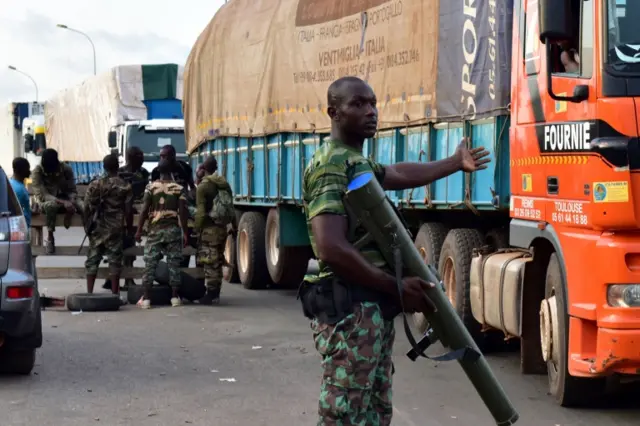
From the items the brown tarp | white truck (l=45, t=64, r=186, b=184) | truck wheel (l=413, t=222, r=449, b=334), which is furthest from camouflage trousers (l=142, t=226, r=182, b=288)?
white truck (l=45, t=64, r=186, b=184)

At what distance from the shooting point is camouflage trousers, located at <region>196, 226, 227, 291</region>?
1522cm

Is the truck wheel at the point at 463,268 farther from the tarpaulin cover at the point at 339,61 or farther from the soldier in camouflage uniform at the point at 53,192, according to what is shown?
the soldier in camouflage uniform at the point at 53,192

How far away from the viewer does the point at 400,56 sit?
12.2 metres

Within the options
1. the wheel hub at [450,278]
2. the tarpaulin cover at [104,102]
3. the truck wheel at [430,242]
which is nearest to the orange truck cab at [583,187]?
the wheel hub at [450,278]

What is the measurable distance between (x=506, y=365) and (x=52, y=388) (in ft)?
11.7

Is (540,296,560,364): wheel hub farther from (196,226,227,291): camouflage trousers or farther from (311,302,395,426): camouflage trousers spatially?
(196,226,227,291): camouflage trousers

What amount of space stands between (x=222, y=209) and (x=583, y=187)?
805 cm

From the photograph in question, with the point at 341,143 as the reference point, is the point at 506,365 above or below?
below

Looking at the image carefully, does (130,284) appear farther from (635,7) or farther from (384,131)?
(635,7)

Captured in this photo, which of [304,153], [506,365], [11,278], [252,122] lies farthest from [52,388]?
[252,122]

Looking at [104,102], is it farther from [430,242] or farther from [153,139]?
[430,242]

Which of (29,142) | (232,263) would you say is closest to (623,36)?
(232,263)

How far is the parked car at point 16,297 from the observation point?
30.5 ft

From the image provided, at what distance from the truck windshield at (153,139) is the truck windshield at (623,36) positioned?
18016mm
